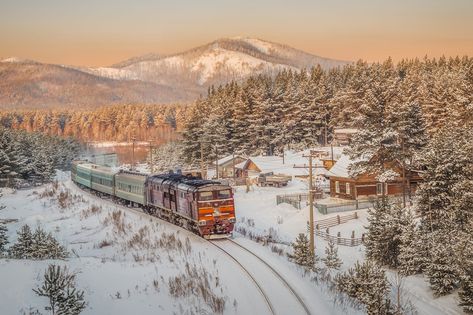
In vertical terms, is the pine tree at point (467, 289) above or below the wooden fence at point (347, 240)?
above

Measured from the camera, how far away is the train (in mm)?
27291

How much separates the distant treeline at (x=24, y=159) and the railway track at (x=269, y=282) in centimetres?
6137

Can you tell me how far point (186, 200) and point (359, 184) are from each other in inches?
956

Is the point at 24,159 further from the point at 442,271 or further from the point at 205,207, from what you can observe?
the point at 442,271

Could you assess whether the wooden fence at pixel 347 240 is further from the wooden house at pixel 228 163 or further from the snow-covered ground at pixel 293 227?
the wooden house at pixel 228 163

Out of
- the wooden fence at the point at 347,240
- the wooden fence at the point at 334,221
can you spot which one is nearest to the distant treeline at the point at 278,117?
the wooden fence at the point at 334,221

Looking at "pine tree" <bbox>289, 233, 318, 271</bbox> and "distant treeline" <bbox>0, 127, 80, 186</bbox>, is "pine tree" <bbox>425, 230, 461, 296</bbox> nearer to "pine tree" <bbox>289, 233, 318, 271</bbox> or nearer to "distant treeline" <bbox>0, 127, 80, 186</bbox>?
"pine tree" <bbox>289, 233, 318, 271</bbox>

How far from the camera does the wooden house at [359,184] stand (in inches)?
1880

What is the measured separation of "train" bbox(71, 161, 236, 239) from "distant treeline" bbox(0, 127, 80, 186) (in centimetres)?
3788

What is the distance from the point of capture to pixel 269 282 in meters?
19.1

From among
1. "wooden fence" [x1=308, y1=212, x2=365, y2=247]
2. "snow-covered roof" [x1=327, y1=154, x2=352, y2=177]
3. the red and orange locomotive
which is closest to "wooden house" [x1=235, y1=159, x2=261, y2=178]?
"snow-covered roof" [x1=327, y1=154, x2=352, y2=177]

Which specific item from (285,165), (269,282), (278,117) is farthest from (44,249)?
(278,117)

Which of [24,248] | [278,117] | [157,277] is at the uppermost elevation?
[278,117]

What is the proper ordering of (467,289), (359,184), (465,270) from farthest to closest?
(359,184)
(465,270)
(467,289)
